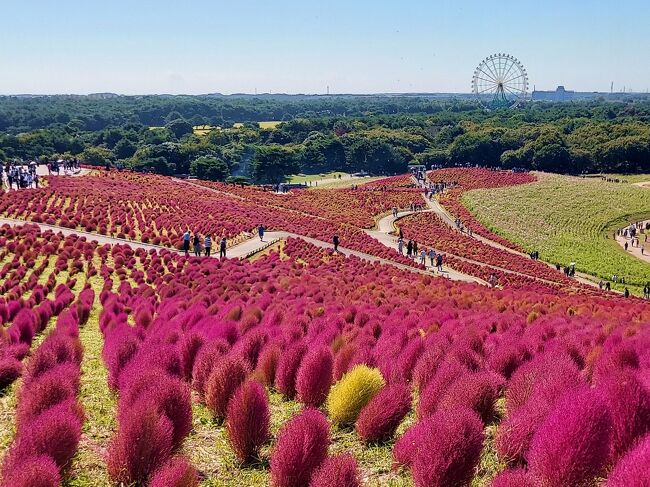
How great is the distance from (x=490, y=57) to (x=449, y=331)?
171m

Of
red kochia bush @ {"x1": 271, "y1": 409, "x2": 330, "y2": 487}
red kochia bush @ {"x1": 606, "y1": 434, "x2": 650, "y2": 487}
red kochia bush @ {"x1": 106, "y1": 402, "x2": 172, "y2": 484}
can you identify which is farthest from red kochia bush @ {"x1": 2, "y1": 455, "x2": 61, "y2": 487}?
red kochia bush @ {"x1": 606, "y1": 434, "x2": 650, "y2": 487}

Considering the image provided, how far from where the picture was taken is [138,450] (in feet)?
16.7

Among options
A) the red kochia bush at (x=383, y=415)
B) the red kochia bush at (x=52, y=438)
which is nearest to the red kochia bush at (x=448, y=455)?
the red kochia bush at (x=383, y=415)

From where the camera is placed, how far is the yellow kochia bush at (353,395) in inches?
258

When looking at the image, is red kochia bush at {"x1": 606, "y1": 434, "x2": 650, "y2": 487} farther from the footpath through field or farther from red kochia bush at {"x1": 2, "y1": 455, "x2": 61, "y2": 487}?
the footpath through field

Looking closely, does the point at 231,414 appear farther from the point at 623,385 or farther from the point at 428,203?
the point at 428,203

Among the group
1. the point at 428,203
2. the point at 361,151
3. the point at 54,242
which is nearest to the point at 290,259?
the point at 54,242

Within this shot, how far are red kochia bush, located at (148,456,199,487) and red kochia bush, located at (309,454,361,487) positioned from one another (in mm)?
942

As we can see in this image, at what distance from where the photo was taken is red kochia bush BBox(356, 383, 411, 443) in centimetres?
604

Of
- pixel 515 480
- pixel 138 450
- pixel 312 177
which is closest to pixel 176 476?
pixel 138 450

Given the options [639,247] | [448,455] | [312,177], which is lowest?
[639,247]

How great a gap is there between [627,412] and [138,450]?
4160 mm

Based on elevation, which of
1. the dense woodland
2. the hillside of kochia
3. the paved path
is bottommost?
the paved path

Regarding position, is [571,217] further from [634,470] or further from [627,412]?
[634,470]
